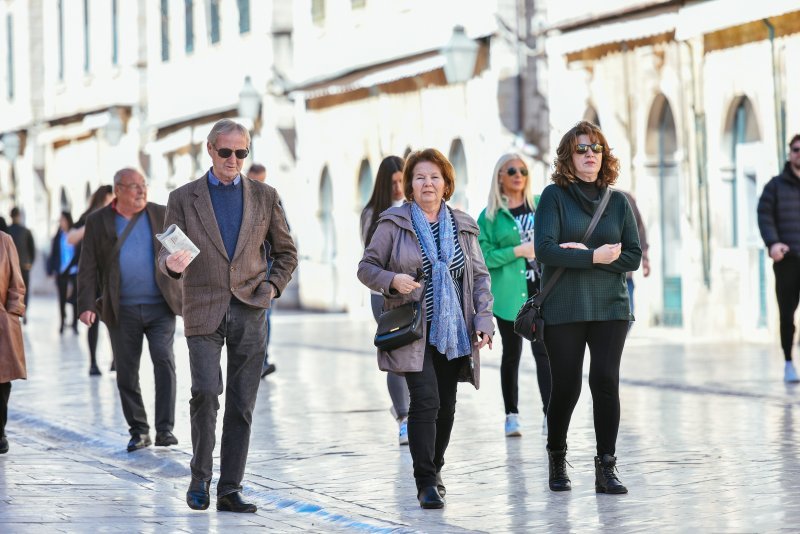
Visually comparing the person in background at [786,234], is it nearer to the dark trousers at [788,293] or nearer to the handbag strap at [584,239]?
the dark trousers at [788,293]

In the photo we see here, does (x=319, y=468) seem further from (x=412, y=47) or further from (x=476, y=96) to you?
(x=412, y=47)

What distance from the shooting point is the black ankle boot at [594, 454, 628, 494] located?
9.43 metres

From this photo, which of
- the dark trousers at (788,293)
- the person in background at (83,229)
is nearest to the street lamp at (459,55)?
the person in background at (83,229)

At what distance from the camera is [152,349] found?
39.9ft

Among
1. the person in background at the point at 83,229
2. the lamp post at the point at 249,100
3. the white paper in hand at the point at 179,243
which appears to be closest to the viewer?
the white paper in hand at the point at 179,243

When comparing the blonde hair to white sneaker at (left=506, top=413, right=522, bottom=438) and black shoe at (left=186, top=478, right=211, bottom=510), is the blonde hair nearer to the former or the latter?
white sneaker at (left=506, top=413, right=522, bottom=438)

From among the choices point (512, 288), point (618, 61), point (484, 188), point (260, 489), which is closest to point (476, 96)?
point (484, 188)

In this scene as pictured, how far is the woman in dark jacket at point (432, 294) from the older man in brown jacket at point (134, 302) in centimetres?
300

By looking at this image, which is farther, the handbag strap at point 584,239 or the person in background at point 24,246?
the person in background at point 24,246

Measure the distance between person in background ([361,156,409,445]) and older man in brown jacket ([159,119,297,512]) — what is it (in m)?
2.33

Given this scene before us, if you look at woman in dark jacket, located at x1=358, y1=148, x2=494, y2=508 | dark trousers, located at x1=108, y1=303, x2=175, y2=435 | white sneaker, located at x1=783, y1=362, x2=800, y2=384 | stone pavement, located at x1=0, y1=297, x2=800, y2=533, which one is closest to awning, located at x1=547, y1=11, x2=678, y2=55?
stone pavement, located at x1=0, y1=297, x2=800, y2=533

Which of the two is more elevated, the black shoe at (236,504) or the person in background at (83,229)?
the person in background at (83,229)

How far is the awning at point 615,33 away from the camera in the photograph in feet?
74.5

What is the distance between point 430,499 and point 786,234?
691cm
